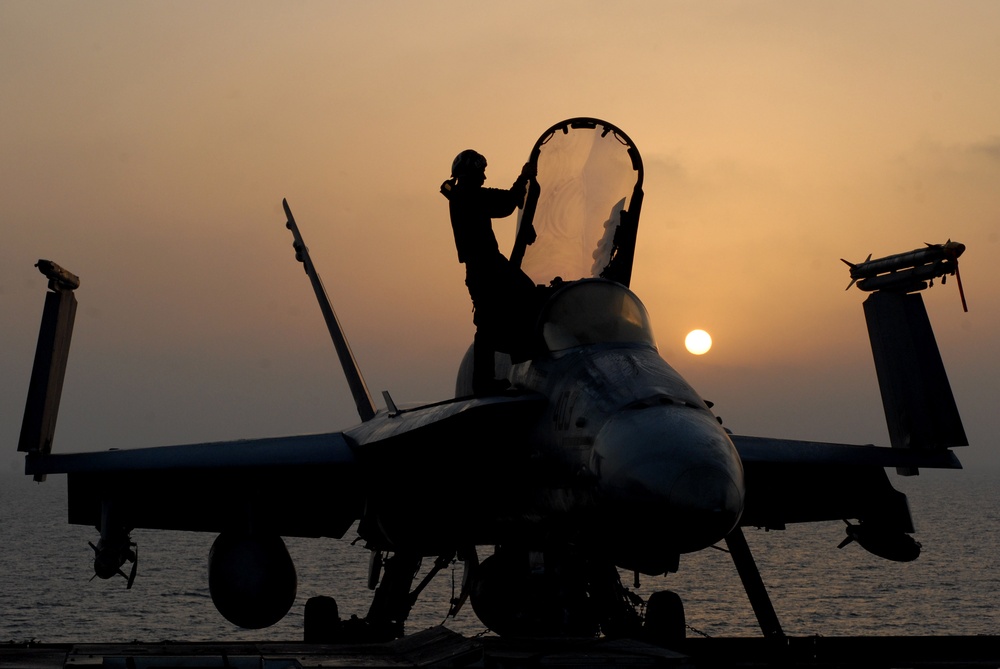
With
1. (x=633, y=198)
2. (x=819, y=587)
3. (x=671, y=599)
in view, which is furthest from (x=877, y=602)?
(x=633, y=198)

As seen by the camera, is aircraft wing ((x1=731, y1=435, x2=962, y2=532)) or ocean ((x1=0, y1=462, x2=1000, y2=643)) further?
ocean ((x1=0, y1=462, x2=1000, y2=643))

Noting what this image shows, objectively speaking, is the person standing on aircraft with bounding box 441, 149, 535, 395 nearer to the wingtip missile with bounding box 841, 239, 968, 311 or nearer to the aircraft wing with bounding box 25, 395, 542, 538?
the aircraft wing with bounding box 25, 395, 542, 538

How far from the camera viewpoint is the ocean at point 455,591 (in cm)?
5344

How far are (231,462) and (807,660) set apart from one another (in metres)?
7.11

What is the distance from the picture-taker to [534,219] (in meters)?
12.3

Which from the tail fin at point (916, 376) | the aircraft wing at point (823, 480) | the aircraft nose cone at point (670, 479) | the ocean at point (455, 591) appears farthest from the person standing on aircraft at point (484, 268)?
the ocean at point (455, 591)

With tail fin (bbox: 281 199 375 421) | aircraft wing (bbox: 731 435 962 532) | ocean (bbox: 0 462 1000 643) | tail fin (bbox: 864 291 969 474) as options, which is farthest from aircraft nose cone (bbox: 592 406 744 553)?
ocean (bbox: 0 462 1000 643)

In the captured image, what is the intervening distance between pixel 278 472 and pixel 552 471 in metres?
5.51

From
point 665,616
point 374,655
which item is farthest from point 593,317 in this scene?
point 665,616

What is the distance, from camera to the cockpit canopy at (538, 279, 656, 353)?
1062 centimetres

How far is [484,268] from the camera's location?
11.8 meters

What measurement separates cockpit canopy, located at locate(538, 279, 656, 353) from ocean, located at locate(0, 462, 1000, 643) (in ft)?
65.9

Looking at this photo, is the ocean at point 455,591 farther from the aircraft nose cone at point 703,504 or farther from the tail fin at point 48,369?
the aircraft nose cone at point 703,504

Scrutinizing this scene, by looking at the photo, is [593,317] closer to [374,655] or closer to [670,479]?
[670,479]
